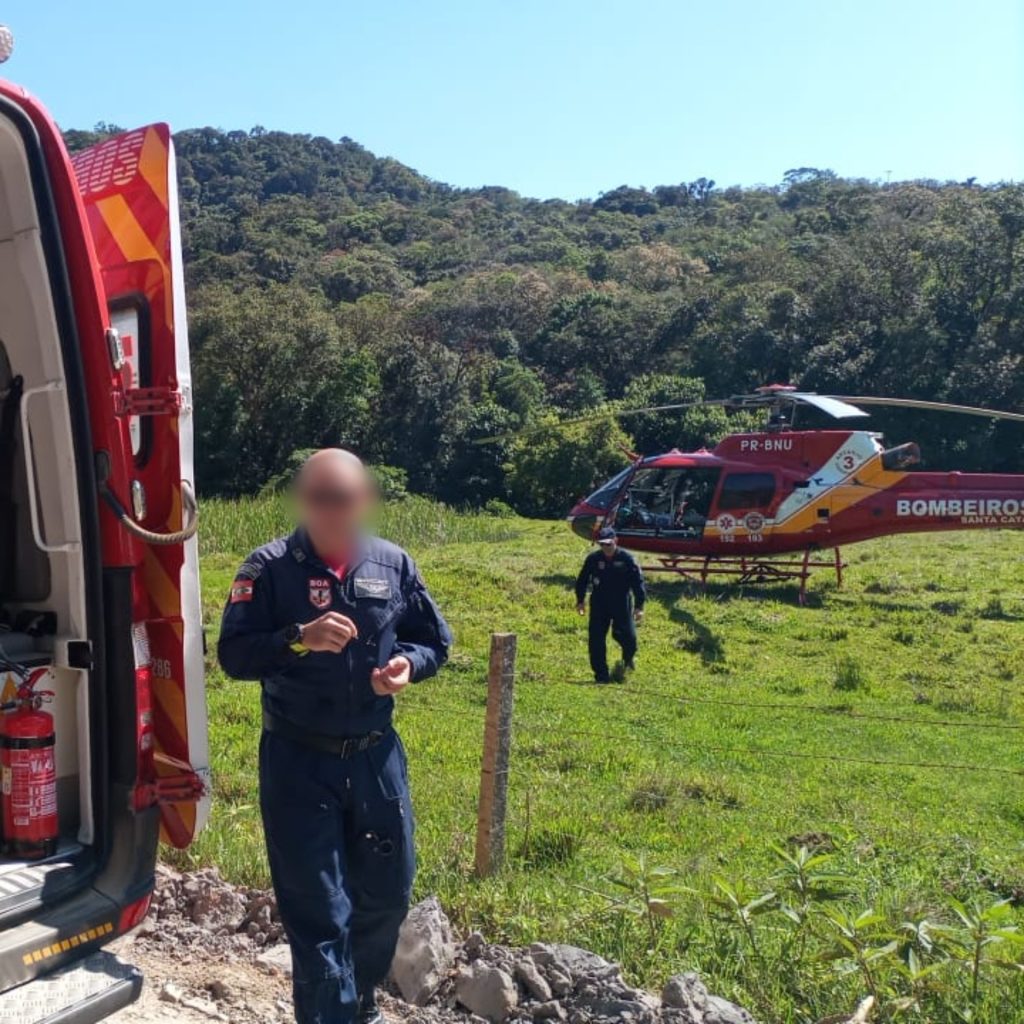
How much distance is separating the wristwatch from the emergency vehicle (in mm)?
271

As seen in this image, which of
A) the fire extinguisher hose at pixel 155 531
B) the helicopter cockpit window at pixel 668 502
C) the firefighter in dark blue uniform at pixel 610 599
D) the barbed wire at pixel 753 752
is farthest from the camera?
the helicopter cockpit window at pixel 668 502

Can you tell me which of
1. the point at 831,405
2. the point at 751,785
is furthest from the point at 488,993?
the point at 831,405

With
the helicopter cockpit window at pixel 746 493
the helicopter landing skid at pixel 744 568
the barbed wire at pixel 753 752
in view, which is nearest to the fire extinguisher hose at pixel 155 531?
the barbed wire at pixel 753 752

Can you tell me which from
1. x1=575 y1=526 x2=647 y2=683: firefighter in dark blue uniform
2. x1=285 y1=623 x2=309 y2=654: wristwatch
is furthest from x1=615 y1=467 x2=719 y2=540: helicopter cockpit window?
x1=285 y1=623 x2=309 y2=654: wristwatch

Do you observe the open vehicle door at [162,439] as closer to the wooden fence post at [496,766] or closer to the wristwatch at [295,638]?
the wristwatch at [295,638]

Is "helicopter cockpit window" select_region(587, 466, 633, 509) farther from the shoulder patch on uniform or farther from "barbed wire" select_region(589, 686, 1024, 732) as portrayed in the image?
the shoulder patch on uniform

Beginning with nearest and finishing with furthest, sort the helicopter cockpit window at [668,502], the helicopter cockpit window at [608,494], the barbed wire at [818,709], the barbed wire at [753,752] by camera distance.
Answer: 1. the barbed wire at [753,752]
2. the barbed wire at [818,709]
3. the helicopter cockpit window at [668,502]
4. the helicopter cockpit window at [608,494]

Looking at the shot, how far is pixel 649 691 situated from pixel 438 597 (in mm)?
4958

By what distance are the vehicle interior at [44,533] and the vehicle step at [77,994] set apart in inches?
8.4

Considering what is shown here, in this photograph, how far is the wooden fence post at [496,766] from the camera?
4668 mm

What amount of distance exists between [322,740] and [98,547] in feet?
2.74

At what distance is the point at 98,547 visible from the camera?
3.07m

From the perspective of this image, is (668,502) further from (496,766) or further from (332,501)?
(332,501)

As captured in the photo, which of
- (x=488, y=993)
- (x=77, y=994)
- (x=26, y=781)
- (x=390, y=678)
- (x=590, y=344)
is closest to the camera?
(x=77, y=994)
